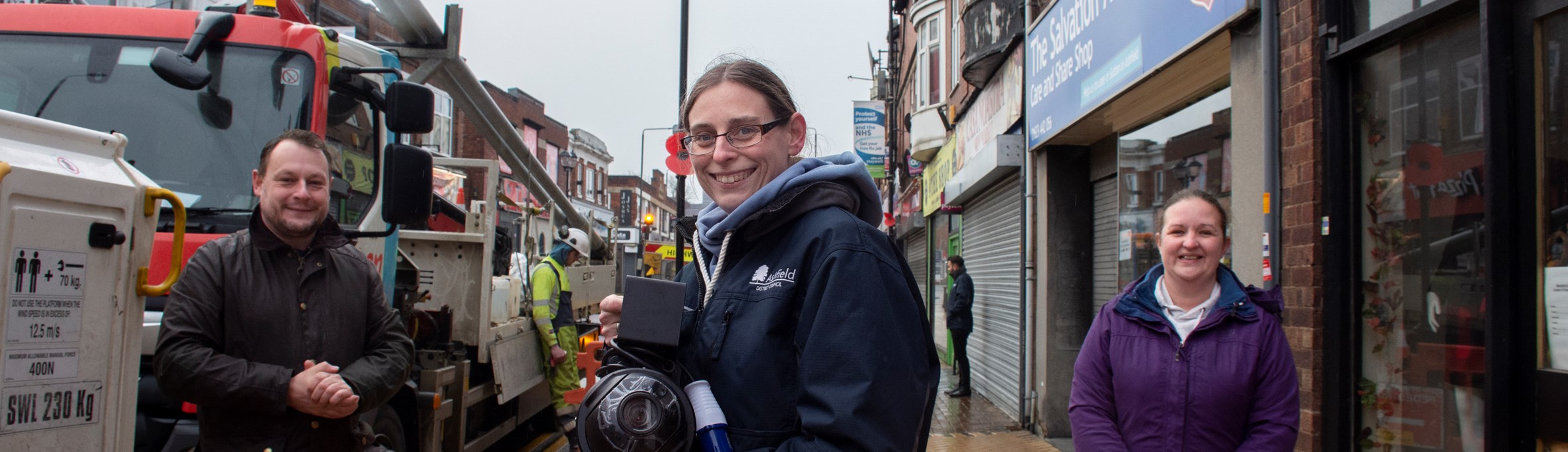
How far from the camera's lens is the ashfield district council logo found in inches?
61.5

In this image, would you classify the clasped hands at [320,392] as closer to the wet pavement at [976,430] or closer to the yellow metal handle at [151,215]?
the yellow metal handle at [151,215]

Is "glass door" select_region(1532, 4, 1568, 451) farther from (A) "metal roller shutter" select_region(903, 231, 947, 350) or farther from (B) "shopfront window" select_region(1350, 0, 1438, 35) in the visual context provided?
(A) "metal roller shutter" select_region(903, 231, 947, 350)

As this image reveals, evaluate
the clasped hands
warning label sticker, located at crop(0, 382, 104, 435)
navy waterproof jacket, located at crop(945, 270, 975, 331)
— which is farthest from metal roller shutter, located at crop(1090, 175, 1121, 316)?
warning label sticker, located at crop(0, 382, 104, 435)

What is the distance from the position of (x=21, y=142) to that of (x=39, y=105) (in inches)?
87.3

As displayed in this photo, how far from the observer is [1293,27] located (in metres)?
4.52

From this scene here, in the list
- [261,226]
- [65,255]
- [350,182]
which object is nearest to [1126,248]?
[350,182]

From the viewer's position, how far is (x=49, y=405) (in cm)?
231

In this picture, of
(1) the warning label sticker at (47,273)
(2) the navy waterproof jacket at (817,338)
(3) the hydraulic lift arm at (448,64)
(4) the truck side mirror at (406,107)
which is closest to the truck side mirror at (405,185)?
(4) the truck side mirror at (406,107)

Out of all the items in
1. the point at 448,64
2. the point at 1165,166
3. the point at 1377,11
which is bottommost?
the point at 1165,166

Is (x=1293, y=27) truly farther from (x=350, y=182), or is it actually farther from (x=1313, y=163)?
(x=350, y=182)

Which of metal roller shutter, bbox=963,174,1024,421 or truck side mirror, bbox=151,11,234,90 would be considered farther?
metal roller shutter, bbox=963,174,1024,421

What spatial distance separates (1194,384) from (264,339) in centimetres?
289

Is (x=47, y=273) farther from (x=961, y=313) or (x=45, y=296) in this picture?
(x=961, y=313)

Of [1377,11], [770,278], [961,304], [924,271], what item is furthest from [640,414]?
[924,271]
